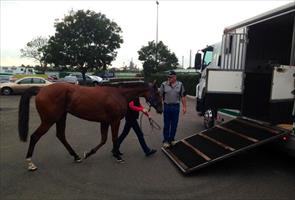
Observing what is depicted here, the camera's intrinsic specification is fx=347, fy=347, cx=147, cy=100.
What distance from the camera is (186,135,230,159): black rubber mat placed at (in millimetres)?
6418

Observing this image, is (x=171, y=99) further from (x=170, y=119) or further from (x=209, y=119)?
(x=209, y=119)

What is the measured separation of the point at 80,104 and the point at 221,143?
2.91 meters

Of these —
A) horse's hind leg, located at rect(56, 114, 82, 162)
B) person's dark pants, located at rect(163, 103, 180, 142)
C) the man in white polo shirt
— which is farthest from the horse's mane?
horse's hind leg, located at rect(56, 114, 82, 162)

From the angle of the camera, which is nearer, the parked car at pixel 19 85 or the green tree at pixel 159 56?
the parked car at pixel 19 85

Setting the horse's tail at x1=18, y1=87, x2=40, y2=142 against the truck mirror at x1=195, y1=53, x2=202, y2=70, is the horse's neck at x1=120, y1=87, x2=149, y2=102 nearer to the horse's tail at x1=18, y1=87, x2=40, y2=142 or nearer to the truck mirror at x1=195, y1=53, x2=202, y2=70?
the horse's tail at x1=18, y1=87, x2=40, y2=142

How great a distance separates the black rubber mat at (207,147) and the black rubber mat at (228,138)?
0.60ft

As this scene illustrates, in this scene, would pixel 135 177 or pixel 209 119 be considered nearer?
pixel 135 177

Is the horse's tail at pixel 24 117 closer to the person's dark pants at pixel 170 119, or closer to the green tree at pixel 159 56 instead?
the person's dark pants at pixel 170 119

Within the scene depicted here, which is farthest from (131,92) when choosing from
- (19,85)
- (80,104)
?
(19,85)

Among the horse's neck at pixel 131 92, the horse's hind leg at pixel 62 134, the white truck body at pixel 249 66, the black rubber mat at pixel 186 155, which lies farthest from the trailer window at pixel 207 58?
the horse's hind leg at pixel 62 134

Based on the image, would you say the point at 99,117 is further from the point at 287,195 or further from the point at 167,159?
the point at 287,195

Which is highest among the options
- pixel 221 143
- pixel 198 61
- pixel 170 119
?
pixel 198 61

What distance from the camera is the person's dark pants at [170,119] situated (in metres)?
8.13

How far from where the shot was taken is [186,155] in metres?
7.00
